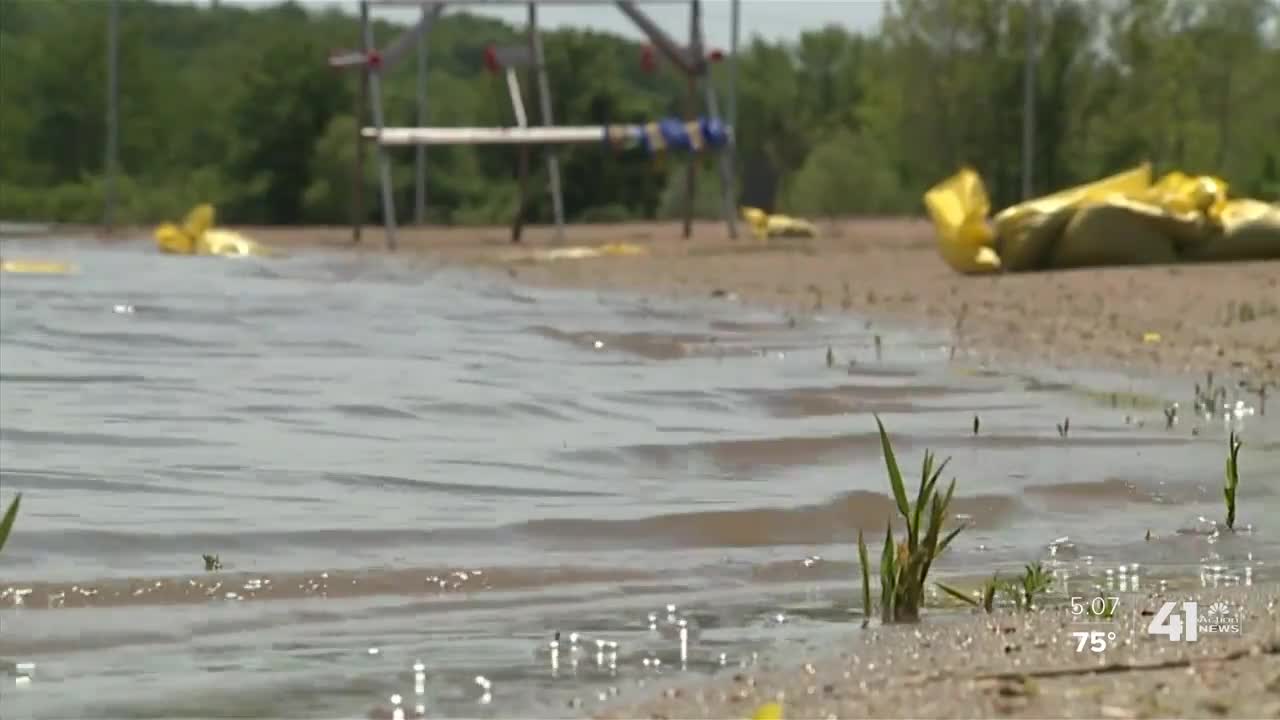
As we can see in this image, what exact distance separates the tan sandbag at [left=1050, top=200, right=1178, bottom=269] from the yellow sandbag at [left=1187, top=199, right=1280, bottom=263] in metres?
0.22

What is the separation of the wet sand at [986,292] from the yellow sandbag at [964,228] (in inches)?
6.9

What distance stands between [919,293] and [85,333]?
5.68 m

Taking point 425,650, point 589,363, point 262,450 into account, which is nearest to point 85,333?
point 589,363

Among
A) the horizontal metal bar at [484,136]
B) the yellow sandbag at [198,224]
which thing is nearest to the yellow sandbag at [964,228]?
the horizontal metal bar at [484,136]

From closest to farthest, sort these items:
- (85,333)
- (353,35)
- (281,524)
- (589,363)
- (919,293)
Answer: (281,524), (589,363), (85,333), (919,293), (353,35)

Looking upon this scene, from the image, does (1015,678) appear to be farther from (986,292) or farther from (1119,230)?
(1119,230)

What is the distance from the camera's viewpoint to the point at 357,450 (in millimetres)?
7336

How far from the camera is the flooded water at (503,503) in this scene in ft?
14.1

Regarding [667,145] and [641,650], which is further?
[667,145]

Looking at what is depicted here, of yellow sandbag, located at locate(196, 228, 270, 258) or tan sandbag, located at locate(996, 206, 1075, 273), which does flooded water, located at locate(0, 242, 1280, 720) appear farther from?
yellow sandbag, located at locate(196, 228, 270, 258)

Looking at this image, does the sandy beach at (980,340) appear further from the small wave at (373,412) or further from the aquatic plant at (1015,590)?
the small wave at (373,412)

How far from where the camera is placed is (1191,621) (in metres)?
4.30

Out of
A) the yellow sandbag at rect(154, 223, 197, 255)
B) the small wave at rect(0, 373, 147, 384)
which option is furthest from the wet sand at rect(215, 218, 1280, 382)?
the small wave at rect(0, 373, 147, 384)

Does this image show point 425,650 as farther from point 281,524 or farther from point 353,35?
point 353,35
